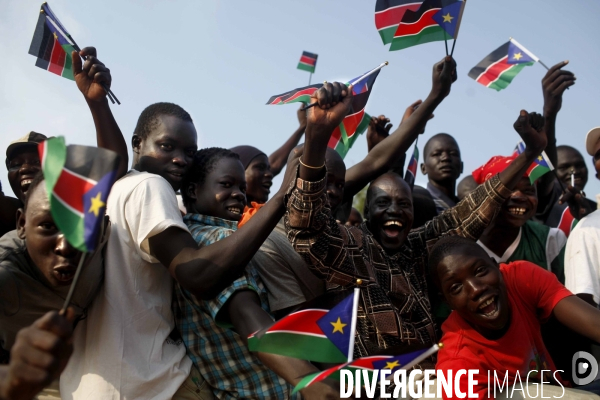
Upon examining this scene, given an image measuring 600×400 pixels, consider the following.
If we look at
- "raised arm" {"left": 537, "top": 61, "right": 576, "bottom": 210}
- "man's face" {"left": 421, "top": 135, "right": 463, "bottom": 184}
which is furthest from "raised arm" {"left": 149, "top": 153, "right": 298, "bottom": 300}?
"man's face" {"left": 421, "top": 135, "right": 463, "bottom": 184}

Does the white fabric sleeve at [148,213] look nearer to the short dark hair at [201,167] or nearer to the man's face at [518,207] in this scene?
the short dark hair at [201,167]

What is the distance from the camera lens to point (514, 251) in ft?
16.3

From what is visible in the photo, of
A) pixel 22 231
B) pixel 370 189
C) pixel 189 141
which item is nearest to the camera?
pixel 22 231

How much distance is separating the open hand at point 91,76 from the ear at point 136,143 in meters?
0.49

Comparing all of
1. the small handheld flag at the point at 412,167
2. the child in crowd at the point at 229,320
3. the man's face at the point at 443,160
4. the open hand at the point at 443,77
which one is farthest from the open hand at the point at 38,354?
the man's face at the point at 443,160

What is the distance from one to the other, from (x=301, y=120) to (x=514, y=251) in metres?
3.11

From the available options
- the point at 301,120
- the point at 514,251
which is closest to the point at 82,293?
the point at 514,251

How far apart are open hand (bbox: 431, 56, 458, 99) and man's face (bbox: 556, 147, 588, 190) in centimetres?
231

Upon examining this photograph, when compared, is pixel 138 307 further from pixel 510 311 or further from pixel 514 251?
pixel 514 251

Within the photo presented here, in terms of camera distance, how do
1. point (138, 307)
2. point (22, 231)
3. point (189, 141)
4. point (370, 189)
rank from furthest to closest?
point (370, 189), point (189, 141), point (138, 307), point (22, 231)

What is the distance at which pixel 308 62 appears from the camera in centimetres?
870

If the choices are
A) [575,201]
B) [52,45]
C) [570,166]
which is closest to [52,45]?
[52,45]

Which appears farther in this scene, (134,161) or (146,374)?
(134,161)

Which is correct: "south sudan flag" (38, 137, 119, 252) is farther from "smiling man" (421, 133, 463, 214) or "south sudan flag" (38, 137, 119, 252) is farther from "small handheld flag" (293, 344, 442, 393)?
"smiling man" (421, 133, 463, 214)
